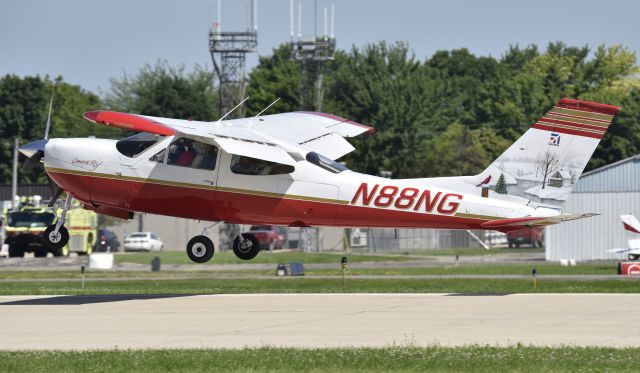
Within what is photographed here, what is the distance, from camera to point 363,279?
142ft

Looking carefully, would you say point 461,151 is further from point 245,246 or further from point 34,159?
point 34,159

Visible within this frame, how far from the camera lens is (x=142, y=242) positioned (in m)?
82.1

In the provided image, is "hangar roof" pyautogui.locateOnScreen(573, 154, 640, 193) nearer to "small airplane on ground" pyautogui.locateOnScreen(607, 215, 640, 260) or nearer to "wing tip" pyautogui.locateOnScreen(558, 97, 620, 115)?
"small airplane on ground" pyautogui.locateOnScreen(607, 215, 640, 260)

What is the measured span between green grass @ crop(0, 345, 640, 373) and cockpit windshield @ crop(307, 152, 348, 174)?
750 cm

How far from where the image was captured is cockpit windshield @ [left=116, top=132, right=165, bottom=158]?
27.5 meters

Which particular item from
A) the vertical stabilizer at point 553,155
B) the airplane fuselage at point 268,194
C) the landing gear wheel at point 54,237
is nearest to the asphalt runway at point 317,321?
the landing gear wheel at point 54,237

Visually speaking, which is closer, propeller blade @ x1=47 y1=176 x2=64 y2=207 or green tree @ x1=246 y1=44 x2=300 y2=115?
propeller blade @ x1=47 y1=176 x2=64 y2=207

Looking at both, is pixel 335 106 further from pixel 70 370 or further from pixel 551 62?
pixel 70 370

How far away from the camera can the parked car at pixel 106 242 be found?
7738 cm

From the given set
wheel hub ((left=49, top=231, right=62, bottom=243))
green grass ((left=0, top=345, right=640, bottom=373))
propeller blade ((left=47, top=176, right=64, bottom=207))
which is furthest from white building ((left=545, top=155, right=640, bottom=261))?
green grass ((left=0, top=345, right=640, bottom=373))

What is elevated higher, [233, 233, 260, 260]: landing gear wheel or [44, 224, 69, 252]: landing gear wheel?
[44, 224, 69, 252]: landing gear wheel

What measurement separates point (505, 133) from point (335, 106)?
57.9 ft

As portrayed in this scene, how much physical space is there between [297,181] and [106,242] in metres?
53.2

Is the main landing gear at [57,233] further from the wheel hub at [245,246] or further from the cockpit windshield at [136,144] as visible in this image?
the wheel hub at [245,246]
